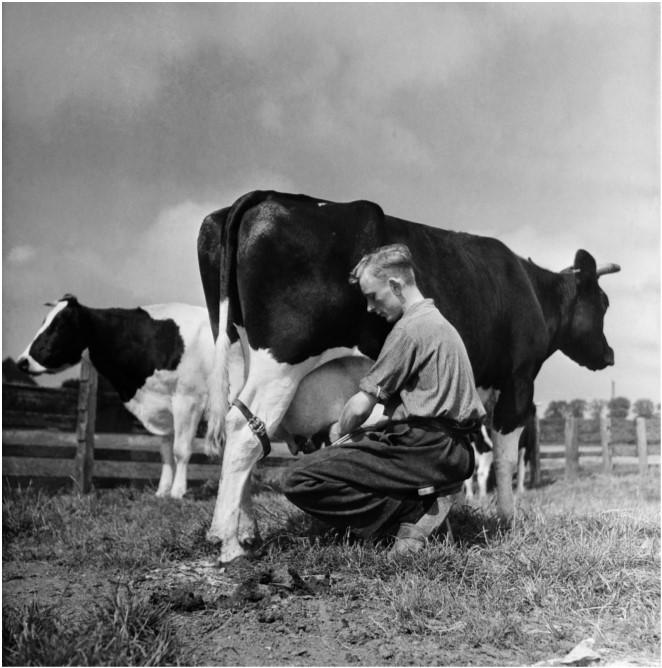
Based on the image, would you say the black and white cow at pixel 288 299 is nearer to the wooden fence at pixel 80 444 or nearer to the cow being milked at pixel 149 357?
the wooden fence at pixel 80 444

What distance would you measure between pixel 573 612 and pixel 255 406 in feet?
6.20

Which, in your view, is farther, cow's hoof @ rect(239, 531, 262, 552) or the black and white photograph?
cow's hoof @ rect(239, 531, 262, 552)

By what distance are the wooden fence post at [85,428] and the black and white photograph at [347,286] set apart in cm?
119

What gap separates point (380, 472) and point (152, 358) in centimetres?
508

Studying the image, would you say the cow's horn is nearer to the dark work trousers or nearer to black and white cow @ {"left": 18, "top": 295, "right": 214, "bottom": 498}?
the dark work trousers

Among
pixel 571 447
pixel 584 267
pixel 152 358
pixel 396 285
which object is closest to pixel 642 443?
pixel 571 447

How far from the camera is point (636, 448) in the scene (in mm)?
16219

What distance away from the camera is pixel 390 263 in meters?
3.85

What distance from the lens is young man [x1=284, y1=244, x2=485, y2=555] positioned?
12.0 ft

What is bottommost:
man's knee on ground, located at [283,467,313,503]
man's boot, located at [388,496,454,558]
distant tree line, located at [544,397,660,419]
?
man's boot, located at [388,496,454,558]

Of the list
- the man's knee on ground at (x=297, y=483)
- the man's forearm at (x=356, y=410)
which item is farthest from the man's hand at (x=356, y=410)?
the man's knee on ground at (x=297, y=483)

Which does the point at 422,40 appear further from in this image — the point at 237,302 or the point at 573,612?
the point at 573,612

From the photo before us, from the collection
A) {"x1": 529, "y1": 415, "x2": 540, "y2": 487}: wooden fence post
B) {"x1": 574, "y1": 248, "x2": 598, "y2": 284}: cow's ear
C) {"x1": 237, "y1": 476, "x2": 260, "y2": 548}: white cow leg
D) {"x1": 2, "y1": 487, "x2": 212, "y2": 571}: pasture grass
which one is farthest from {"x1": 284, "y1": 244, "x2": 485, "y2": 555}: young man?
{"x1": 529, "y1": 415, "x2": 540, "y2": 487}: wooden fence post

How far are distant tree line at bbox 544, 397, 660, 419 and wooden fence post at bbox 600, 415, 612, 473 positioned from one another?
0.27 m
